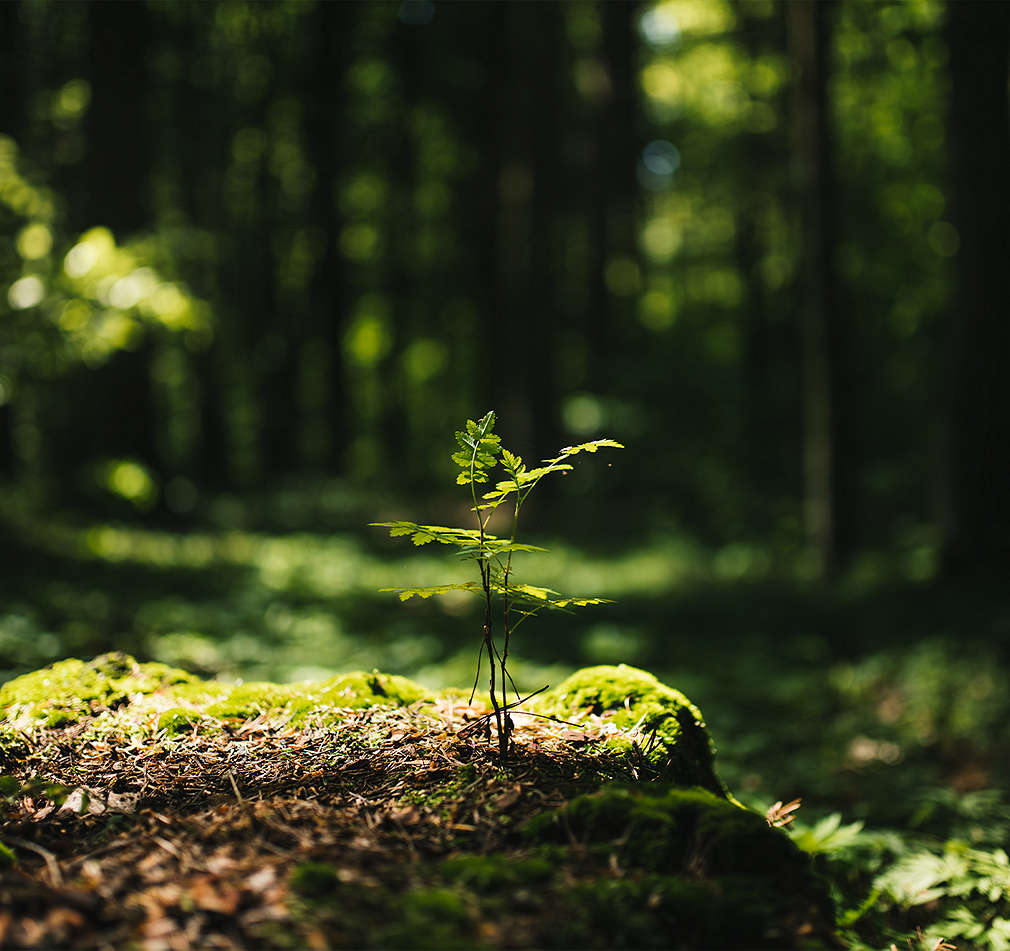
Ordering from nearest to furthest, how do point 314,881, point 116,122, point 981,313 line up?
point 314,881, point 981,313, point 116,122

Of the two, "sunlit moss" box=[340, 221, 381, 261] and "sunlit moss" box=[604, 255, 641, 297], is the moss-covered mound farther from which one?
"sunlit moss" box=[340, 221, 381, 261]

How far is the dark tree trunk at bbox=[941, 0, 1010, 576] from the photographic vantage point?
8469 mm

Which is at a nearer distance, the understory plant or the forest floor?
the forest floor

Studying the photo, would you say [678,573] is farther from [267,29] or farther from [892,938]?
[267,29]

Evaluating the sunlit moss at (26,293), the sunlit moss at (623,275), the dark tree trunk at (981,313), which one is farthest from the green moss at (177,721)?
the sunlit moss at (623,275)

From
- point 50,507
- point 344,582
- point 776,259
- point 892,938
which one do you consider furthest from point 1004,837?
point 776,259

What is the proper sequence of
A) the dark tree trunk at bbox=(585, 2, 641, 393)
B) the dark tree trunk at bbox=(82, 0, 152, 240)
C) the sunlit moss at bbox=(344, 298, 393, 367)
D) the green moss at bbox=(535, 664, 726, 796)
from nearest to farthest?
the green moss at bbox=(535, 664, 726, 796)
the dark tree trunk at bbox=(82, 0, 152, 240)
the dark tree trunk at bbox=(585, 2, 641, 393)
the sunlit moss at bbox=(344, 298, 393, 367)

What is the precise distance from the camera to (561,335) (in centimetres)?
2020

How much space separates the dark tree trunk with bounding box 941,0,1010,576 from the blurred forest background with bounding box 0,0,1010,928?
1.3 inches

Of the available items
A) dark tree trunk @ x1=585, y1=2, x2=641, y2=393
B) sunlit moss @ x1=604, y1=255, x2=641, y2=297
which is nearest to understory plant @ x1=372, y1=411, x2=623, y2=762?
dark tree trunk @ x1=585, y1=2, x2=641, y2=393

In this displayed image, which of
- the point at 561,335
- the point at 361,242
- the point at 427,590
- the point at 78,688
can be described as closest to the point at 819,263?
the point at 427,590

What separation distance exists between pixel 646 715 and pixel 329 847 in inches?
43.5

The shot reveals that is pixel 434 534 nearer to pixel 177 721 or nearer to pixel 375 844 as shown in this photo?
pixel 375 844

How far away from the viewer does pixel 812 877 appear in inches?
69.0
